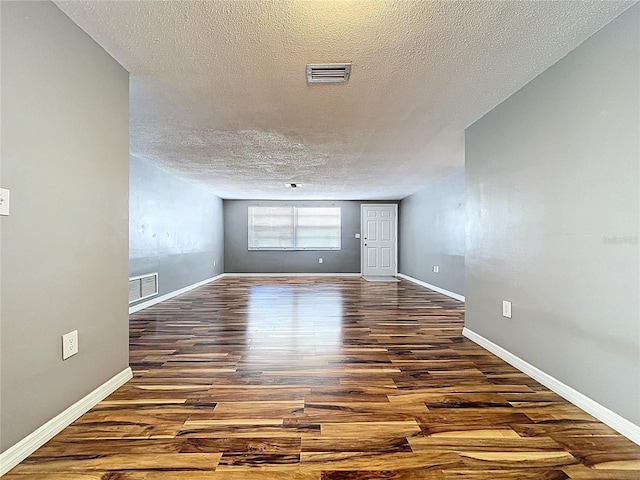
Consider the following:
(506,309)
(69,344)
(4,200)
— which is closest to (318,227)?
(506,309)

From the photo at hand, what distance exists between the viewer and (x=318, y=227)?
9.15 m

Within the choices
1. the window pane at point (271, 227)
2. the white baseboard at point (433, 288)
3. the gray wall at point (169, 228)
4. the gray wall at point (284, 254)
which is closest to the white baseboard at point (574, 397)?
the white baseboard at point (433, 288)

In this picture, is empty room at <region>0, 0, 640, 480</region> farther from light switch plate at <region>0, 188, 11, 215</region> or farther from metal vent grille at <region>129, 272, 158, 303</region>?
metal vent grille at <region>129, 272, 158, 303</region>

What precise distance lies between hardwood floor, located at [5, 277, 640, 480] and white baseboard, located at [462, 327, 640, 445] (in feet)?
0.15

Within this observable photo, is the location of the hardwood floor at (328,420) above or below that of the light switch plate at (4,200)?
below

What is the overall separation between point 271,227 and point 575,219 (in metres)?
7.68

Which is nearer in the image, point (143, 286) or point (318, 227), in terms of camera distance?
point (143, 286)

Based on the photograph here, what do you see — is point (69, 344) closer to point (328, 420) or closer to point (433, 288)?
point (328, 420)

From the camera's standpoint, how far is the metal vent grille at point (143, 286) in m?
4.42

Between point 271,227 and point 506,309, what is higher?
point 271,227

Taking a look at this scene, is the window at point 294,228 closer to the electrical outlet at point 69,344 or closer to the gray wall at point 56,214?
the gray wall at point 56,214

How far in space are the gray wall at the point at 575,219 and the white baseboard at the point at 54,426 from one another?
2796 millimetres

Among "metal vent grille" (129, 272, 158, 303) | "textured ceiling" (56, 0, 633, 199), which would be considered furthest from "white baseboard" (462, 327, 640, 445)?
"metal vent grille" (129, 272, 158, 303)

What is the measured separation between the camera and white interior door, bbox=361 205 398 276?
912cm
